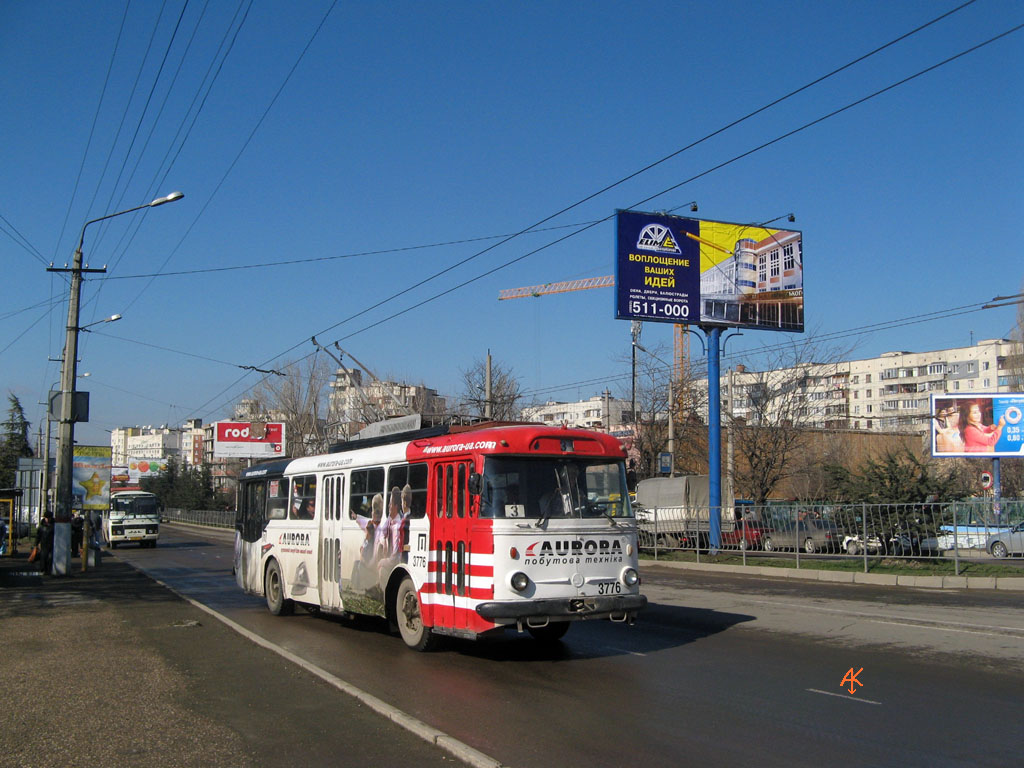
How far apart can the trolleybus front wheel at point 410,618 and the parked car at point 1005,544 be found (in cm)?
1402

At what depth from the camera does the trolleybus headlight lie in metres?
10.8

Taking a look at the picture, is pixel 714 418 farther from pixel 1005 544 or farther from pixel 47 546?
pixel 47 546

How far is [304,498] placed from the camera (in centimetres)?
1532

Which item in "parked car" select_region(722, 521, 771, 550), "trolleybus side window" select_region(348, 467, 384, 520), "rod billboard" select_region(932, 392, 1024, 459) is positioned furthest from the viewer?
"rod billboard" select_region(932, 392, 1024, 459)

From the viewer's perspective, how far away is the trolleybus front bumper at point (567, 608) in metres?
9.89

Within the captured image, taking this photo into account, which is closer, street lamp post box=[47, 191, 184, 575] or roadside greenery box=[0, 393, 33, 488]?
street lamp post box=[47, 191, 184, 575]

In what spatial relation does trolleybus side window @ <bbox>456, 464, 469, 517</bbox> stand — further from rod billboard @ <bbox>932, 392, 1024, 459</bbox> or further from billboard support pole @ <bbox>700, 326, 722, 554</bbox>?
rod billboard @ <bbox>932, 392, 1024, 459</bbox>

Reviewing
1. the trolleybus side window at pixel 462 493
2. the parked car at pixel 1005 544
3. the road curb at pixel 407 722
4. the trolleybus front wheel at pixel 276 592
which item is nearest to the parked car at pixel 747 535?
the parked car at pixel 1005 544

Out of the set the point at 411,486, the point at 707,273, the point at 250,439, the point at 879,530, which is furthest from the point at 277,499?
the point at 250,439

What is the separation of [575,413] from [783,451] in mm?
99057

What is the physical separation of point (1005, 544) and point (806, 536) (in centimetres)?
454

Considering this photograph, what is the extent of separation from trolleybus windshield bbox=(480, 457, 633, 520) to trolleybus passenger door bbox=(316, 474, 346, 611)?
14.0ft

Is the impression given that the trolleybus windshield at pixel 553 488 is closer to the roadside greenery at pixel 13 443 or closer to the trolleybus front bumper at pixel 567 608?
the trolleybus front bumper at pixel 567 608

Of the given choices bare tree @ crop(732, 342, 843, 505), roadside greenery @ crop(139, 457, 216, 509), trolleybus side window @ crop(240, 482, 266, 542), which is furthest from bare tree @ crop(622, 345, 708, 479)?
roadside greenery @ crop(139, 457, 216, 509)
